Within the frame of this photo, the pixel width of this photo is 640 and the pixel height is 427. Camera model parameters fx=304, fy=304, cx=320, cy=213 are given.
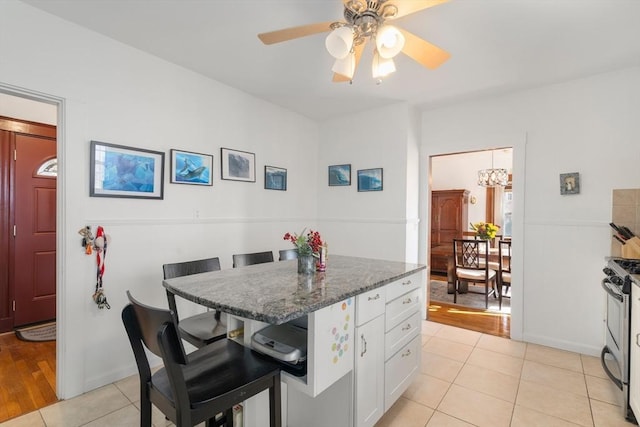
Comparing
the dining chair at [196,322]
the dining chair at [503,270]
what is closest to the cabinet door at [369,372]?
the dining chair at [196,322]

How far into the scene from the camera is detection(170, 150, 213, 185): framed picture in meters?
2.63

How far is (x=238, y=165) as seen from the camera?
3.17 meters

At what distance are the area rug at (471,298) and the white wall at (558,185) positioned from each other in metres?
1.01

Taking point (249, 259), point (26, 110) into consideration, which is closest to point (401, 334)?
point (249, 259)

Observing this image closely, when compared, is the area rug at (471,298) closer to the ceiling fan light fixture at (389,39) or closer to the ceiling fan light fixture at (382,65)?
the ceiling fan light fixture at (382,65)

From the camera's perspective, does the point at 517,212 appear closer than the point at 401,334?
No

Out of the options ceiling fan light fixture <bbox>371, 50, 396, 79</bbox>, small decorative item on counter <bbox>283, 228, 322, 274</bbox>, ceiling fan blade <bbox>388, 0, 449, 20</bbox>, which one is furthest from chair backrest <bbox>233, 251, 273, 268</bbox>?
ceiling fan blade <bbox>388, 0, 449, 20</bbox>

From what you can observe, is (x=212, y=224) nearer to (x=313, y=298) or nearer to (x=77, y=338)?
(x=77, y=338)

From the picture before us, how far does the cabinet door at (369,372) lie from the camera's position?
5.00 feet

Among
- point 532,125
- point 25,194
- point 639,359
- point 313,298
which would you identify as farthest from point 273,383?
point 25,194

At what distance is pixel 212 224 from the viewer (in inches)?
115

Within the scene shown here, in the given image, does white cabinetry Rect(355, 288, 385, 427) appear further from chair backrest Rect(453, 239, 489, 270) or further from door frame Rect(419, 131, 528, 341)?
chair backrest Rect(453, 239, 489, 270)

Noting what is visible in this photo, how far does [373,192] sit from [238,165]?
162 cm

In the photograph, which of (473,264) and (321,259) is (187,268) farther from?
(473,264)
